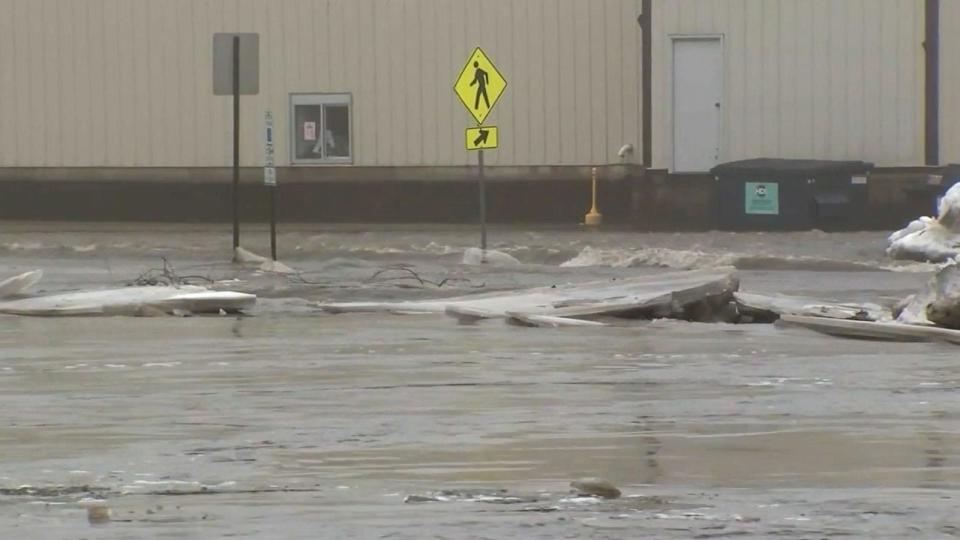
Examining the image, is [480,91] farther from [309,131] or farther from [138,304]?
[309,131]

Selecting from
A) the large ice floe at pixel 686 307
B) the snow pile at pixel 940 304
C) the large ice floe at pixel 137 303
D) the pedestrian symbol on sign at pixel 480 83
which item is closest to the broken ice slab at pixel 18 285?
the large ice floe at pixel 137 303

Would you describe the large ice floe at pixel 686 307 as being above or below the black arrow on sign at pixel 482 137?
below

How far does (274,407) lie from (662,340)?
4.76m

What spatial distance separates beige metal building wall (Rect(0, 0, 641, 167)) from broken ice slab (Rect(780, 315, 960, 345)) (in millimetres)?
21109

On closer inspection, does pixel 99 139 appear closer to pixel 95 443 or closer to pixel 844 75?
pixel 844 75

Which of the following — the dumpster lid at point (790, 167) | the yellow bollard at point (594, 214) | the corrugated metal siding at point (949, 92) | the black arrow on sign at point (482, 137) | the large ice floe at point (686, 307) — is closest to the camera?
the large ice floe at point (686, 307)

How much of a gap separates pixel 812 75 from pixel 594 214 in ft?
14.2

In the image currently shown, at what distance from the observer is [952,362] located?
46.0 feet

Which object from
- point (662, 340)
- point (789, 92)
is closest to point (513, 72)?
point (789, 92)

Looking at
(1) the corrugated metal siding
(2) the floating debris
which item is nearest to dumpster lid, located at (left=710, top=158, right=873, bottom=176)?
(1) the corrugated metal siding

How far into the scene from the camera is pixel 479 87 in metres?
26.7

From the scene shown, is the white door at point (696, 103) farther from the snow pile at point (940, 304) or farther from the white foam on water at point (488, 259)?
the snow pile at point (940, 304)

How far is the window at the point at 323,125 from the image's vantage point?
3834cm

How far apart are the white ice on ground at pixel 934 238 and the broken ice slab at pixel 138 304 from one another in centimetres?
1081
